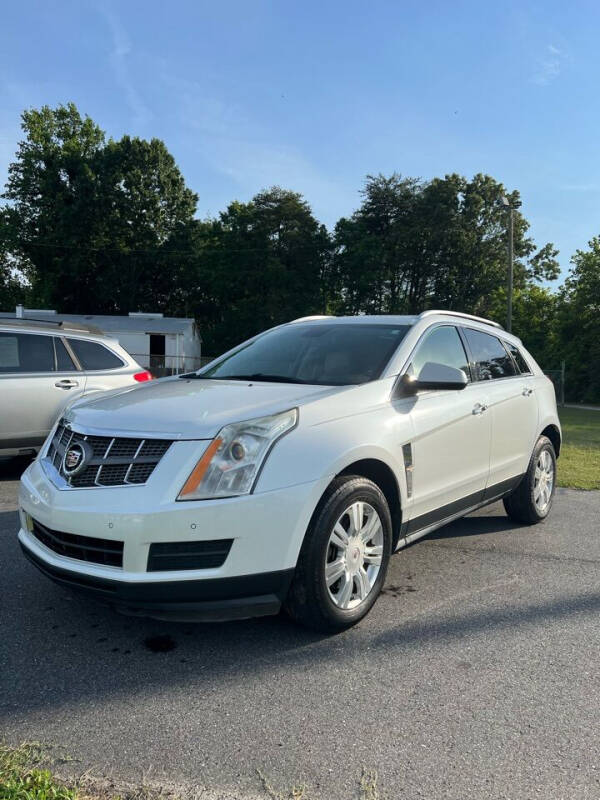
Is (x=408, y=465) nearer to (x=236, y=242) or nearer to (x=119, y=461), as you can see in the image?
(x=119, y=461)

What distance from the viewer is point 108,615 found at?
3439 millimetres

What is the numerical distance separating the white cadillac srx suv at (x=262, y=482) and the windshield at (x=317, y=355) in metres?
0.02

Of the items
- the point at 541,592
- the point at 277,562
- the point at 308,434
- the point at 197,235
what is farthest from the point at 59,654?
the point at 197,235

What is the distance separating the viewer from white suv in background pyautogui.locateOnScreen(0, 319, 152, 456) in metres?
6.80

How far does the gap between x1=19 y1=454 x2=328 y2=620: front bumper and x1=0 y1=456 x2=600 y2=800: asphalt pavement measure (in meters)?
0.33

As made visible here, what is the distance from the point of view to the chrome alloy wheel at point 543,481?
18.1 ft

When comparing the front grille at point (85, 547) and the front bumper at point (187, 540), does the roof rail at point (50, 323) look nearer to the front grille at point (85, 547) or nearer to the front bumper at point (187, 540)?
the front grille at point (85, 547)

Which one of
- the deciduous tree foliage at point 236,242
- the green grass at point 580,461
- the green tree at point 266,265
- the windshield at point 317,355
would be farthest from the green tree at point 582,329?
the windshield at point 317,355

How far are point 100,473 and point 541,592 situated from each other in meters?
2.74

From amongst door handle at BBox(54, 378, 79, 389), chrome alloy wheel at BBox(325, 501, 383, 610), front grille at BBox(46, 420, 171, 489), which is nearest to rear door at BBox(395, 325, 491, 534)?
chrome alloy wheel at BBox(325, 501, 383, 610)

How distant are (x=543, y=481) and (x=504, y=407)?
4.00 feet

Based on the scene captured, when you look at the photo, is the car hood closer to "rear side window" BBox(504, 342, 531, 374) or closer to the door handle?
"rear side window" BBox(504, 342, 531, 374)

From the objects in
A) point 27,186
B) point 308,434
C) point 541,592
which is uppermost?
point 27,186

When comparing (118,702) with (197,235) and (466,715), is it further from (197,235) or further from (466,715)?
(197,235)
